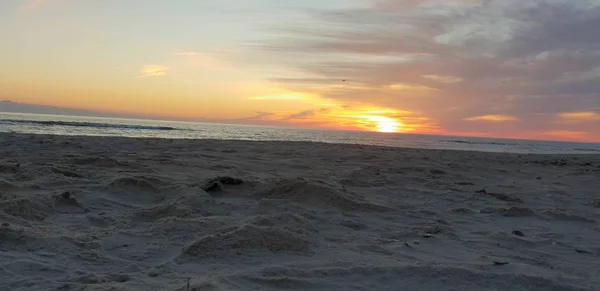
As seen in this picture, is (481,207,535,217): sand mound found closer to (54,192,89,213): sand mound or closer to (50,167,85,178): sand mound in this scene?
(54,192,89,213): sand mound

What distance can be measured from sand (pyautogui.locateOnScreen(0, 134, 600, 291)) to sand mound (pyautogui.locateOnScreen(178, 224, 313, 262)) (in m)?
0.01

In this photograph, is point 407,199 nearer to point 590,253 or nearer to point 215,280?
point 590,253

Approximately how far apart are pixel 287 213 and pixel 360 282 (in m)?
1.57

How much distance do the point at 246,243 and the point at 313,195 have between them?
1.94 m

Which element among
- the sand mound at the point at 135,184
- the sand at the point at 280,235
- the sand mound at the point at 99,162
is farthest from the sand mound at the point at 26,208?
the sand mound at the point at 99,162

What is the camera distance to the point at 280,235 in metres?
3.48

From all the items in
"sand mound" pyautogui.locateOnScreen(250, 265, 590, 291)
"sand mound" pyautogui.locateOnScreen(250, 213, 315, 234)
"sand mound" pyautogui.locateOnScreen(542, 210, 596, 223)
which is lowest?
"sand mound" pyautogui.locateOnScreen(250, 265, 590, 291)

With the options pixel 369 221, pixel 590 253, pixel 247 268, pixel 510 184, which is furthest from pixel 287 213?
pixel 510 184

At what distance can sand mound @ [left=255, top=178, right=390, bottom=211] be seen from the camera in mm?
5012

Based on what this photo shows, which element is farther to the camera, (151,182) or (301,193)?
(151,182)

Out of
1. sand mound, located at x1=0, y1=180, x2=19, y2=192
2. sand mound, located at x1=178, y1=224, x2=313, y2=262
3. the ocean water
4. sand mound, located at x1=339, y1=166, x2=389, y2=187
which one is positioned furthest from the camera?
the ocean water

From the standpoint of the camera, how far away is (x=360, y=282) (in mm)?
2738

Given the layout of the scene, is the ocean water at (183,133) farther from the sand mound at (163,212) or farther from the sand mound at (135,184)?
the sand mound at (163,212)

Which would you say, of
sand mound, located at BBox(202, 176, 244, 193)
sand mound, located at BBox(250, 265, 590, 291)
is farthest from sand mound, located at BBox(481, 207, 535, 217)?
sand mound, located at BBox(202, 176, 244, 193)
